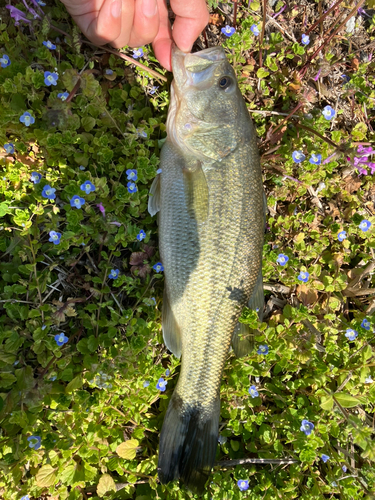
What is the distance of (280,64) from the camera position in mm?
3766

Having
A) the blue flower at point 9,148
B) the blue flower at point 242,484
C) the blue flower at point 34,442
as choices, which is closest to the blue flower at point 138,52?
the blue flower at point 9,148

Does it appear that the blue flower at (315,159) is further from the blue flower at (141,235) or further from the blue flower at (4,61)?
the blue flower at (4,61)

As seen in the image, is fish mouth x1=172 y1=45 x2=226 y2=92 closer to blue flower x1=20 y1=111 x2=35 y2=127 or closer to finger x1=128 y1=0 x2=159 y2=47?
finger x1=128 y1=0 x2=159 y2=47

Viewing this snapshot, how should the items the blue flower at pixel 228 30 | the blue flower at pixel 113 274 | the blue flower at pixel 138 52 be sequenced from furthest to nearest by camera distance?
the blue flower at pixel 228 30 → the blue flower at pixel 138 52 → the blue flower at pixel 113 274

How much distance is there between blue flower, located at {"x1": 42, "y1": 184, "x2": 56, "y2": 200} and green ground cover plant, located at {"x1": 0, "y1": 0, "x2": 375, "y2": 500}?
7 centimetres

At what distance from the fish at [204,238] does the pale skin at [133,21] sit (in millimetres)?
228

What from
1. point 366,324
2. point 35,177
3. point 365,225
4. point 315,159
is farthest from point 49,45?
point 366,324

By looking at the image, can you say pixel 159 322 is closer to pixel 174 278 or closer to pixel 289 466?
pixel 174 278

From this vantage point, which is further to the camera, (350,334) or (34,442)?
(350,334)

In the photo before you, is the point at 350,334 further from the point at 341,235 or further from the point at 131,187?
the point at 131,187

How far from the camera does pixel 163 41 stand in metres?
3.14

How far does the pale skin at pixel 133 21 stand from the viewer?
275 centimetres

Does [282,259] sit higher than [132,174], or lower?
lower

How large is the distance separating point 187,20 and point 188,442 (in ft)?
11.7
